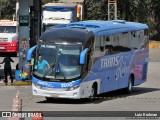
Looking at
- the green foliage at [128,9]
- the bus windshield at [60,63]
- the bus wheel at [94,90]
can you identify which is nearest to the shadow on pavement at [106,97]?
the bus wheel at [94,90]

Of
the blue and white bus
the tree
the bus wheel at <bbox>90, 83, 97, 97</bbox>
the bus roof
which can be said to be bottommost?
the tree

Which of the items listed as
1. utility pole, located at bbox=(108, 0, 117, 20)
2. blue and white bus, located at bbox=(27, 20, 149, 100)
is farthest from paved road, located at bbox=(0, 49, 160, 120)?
utility pole, located at bbox=(108, 0, 117, 20)

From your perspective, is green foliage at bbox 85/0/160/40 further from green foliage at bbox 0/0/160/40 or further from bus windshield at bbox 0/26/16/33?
bus windshield at bbox 0/26/16/33

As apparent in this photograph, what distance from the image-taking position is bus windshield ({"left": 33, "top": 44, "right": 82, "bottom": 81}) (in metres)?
21.7

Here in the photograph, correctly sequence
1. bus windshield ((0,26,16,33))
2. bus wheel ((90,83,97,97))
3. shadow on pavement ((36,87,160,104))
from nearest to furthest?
bus wheel ((90,83,97,97)) → shadow on pavement ((36,87,160,104)) → bus windshield ((0,26,16,33))

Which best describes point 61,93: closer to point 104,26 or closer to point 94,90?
point 94,90

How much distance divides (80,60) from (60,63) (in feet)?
2.80

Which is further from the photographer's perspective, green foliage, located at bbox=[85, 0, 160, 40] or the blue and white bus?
green foliage, located at bbox=[85, 0, 160, 40]

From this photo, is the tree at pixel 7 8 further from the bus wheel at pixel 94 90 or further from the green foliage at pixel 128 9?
the bus wheel at pixel 94 90

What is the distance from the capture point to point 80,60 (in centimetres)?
2147

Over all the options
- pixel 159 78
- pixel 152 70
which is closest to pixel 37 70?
pixel 159 78

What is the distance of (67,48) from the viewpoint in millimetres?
21875

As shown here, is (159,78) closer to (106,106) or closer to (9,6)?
(106,106)

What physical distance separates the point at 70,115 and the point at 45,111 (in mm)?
1445
